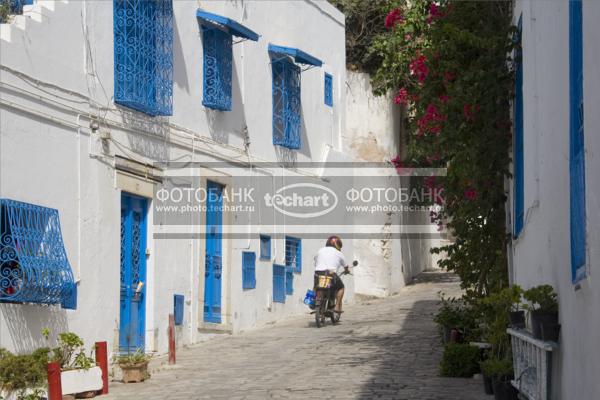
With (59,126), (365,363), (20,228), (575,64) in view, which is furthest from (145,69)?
(575,64)

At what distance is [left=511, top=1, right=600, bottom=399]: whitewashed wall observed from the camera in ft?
21.0

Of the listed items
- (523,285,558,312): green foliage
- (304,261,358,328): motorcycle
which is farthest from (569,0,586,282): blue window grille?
(304,261,358,328): motorcycle

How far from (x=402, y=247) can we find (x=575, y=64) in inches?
804

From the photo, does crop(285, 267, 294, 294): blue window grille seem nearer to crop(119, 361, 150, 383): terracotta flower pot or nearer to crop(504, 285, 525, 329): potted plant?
crop(119, 361, 150, 383): terracotta flower pot

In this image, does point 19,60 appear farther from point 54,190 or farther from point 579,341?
point 579,341

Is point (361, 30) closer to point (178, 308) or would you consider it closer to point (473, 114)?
point (178, 308)

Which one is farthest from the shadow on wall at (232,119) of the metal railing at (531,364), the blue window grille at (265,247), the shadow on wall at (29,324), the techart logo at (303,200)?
the metal railing at (531,364)

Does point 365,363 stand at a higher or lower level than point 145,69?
lower

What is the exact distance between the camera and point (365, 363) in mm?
13883

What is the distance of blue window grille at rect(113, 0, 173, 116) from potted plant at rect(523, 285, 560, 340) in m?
7.82

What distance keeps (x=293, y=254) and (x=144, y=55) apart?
7.82 metres

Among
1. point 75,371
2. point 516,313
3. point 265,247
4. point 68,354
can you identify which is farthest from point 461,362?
point 265,247

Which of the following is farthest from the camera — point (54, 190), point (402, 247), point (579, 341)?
point (402, 247)

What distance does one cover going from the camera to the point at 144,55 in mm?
15188
